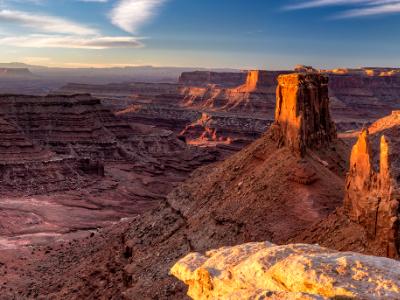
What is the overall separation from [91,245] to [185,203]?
1093 centimetres

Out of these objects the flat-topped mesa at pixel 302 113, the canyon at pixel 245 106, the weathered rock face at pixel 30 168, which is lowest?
the weathered rock face at pixel 30 168

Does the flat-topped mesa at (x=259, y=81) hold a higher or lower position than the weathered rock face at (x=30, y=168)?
higher

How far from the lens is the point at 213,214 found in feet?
86.5

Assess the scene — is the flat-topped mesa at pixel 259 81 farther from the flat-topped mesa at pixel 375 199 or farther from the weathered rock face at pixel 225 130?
the flat-topped mesa at pixel 375 199

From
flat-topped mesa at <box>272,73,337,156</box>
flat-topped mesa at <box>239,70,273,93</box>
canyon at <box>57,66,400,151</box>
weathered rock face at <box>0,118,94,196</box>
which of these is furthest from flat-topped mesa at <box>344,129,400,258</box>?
flat-topped mesa at <box>239,70,273,93</box>

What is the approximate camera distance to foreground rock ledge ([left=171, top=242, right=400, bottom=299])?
9414 millimetres

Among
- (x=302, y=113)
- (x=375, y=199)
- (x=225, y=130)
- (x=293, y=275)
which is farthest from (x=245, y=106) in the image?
(x=293, y=275)

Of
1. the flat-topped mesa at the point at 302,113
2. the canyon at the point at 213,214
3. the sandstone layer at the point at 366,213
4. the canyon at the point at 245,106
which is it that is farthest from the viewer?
the canyon at the point at 245,106

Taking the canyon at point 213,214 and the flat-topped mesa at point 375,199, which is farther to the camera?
the flat-topped mesa at point 375,199

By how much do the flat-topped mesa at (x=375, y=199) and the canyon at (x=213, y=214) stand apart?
47 millimetres

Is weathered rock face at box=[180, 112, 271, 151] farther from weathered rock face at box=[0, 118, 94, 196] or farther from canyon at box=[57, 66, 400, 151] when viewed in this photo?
weathered rock face at box=[0, 118, 94, 196]

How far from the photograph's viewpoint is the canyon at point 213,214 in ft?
39.6

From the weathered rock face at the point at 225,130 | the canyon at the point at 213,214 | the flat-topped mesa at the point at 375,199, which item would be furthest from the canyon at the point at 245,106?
the flat-topped mesa at the point at 375,199

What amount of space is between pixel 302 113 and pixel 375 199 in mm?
11371
